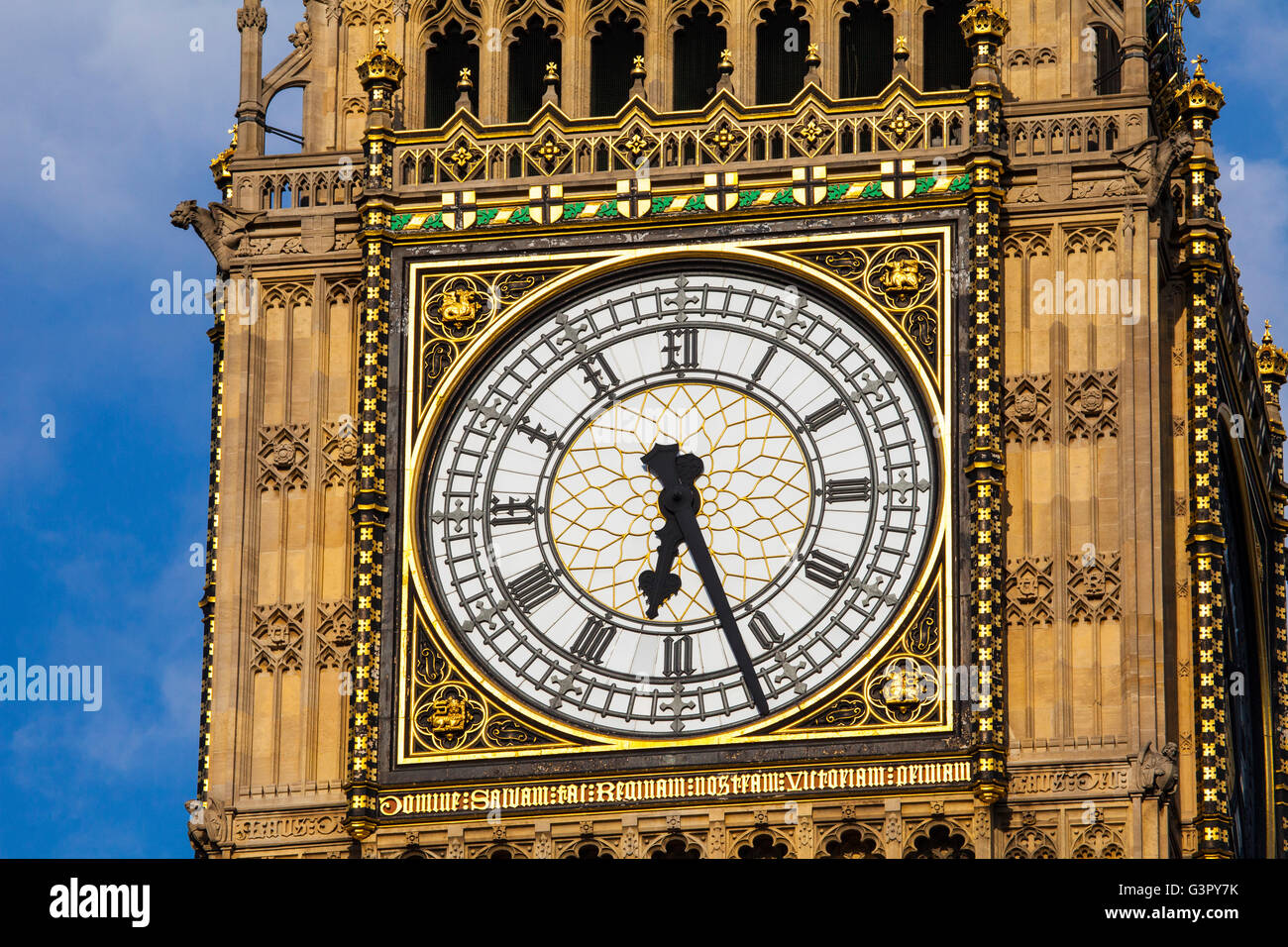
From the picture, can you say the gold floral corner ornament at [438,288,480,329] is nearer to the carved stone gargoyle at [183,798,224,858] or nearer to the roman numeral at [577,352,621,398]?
the roman numeral at [577,352,621,398]

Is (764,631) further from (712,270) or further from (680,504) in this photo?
(712,270)

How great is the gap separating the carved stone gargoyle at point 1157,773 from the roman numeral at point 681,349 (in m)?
4.12

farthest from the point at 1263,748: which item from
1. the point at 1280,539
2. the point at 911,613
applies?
the point at 911,613

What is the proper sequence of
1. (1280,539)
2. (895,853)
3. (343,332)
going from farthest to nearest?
(1280,539) < (343,332) < (895,853)

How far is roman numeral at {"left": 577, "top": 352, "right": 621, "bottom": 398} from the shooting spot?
38.2 metres

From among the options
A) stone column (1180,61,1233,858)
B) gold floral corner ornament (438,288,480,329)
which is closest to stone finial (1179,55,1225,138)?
stone column (1180,61,1233,858)

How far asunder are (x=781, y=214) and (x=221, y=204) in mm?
3915

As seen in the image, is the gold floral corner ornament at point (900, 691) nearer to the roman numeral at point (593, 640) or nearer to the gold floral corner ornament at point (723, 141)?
the roman numeral at point (593, 640)

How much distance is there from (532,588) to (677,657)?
3.68 feet

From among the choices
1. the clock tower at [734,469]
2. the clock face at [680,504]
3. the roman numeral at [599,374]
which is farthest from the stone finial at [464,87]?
the roman numeral at [599,374]

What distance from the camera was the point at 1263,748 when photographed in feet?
134

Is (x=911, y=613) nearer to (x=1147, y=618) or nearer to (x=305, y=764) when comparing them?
(x=1147, y=618)

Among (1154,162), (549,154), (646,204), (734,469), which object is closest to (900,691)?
(734,469)

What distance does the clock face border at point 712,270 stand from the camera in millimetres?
37062
